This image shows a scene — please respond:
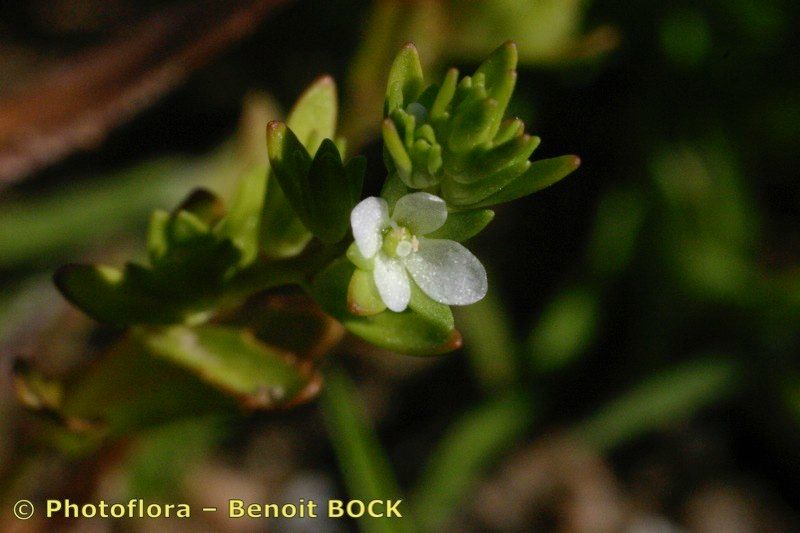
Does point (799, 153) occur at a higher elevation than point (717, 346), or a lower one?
higher

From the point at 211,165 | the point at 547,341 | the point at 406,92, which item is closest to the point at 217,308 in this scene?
the point at 406,92

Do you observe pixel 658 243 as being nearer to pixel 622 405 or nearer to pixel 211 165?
pixel 622 405

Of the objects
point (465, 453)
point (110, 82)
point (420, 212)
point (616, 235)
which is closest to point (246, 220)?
point (420, 212)

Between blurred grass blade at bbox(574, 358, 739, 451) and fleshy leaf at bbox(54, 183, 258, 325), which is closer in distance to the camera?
fleshy leaf at bbox(54, 183, 258, 325)

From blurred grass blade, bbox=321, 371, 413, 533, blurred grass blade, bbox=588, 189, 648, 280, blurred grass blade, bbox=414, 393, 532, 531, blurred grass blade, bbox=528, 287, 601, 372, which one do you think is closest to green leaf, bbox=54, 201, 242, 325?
blurred grass blade, bbox=321, 371, 413, 533

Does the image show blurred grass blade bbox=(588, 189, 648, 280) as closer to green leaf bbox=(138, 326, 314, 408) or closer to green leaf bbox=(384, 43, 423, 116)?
green leaf bbox=(138, 326, 314, 408)

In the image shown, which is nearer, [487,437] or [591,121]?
[487,437]
